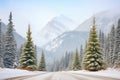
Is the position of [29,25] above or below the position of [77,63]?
above

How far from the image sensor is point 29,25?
55312 millimetres

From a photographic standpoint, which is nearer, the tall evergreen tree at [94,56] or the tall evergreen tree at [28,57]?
the tall evergreen tree at [94,56]

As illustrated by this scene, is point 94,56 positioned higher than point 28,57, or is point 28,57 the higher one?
point 28,57

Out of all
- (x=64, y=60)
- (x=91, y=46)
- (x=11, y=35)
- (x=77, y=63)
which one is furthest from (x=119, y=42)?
(x=64, y=60)

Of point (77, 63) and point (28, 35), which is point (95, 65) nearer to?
point (28, 35)

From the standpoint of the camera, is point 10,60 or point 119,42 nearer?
point 10,60

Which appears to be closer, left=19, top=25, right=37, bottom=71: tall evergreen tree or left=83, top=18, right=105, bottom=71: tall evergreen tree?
left=83, top=18, right=105, bottom=71: tall evergreen tree

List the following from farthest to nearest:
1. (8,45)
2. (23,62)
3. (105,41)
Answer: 1. (105,41)
2. (8,45)
3. (23,62)

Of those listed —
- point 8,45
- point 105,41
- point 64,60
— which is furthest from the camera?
point 64,60

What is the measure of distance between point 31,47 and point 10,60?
41.8 feet

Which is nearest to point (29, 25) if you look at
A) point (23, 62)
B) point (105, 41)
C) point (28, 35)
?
point (28, 35)

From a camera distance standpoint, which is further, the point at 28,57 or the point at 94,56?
the point at 28,57

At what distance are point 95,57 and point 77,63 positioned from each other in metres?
45.5

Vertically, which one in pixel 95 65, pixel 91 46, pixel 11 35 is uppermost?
pixel 11 35
